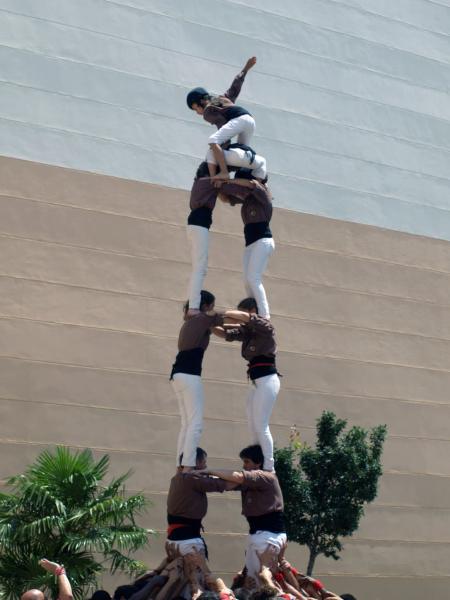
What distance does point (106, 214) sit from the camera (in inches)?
700

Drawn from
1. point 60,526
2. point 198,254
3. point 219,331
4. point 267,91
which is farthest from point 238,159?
point 267,91

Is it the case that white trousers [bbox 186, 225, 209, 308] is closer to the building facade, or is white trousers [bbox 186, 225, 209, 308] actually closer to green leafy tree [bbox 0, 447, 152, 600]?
green leafy tree [bbox 0, 447, 152, 600]

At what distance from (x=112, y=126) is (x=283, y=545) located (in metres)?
8.63

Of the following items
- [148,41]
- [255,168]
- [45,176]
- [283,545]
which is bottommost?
[283,545]

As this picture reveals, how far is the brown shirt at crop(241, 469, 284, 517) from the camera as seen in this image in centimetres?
1160

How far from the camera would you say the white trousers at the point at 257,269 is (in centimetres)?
1244

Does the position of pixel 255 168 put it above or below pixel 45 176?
below

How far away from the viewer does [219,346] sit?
712 inches

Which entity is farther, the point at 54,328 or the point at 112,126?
the point at 112,126

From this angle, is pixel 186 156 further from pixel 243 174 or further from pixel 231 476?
pixel 231 476

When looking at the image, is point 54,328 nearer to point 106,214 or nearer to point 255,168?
point 106,214

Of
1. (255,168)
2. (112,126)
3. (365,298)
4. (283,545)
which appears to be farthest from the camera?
(365,298)

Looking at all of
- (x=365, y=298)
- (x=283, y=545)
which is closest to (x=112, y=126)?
(x=365, y=298)

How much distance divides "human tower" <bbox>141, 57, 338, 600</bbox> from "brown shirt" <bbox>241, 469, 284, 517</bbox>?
10 mm
